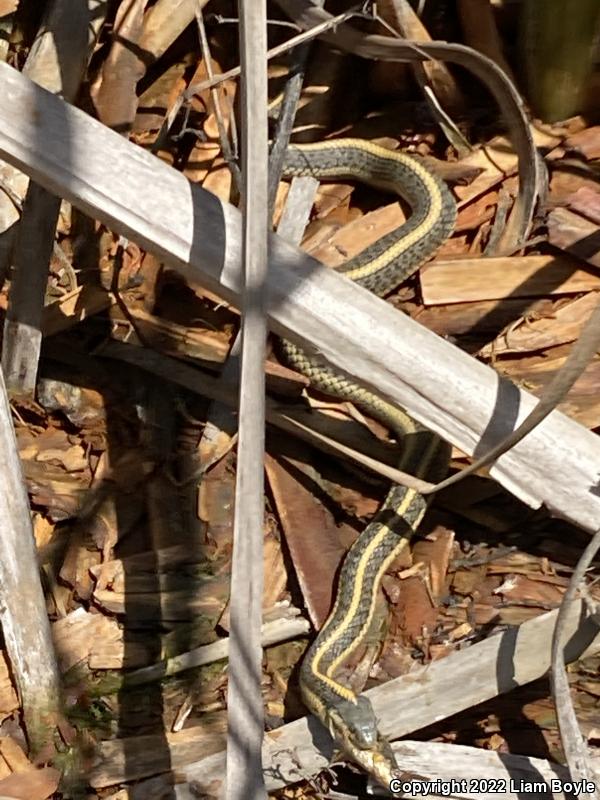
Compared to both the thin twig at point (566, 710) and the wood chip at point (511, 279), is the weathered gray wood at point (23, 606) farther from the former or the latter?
the wood chip at point (511, 279)

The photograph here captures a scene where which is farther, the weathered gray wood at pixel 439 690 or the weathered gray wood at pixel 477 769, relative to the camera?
the weathered gray wood at pixel 439 690

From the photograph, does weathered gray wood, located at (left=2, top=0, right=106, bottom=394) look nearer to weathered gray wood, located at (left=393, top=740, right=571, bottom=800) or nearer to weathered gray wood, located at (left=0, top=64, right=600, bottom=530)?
weathered gray wood, located at (left=0, top=64, right=600, bottom=530)

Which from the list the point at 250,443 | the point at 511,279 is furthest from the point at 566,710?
the point at 511,279

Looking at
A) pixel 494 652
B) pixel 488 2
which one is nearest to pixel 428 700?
pixel 494 652

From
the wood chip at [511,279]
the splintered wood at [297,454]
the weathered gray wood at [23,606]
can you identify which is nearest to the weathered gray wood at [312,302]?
the splintered wood at [297,454]

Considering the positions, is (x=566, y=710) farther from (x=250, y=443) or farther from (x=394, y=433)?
(x=394, y=433)

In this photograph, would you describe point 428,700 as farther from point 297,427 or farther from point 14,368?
point 14,368
